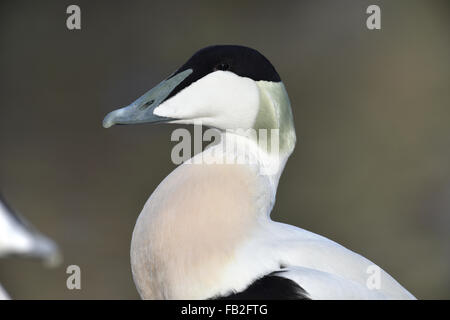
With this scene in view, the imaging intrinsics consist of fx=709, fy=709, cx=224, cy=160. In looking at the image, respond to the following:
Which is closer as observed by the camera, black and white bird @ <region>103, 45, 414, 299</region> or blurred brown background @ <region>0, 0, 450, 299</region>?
black and white bird @ <region>103, 45, 414, 299</region>

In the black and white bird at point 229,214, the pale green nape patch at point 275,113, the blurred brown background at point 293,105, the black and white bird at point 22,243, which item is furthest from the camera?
the blurred brown background at point 293,105

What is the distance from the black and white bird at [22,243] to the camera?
595 millimetres

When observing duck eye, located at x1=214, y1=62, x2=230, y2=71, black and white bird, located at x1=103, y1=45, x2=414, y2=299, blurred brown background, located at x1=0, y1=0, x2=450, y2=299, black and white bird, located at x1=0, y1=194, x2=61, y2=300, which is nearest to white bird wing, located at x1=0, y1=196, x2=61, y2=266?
black and white bird, located at x1=0, y1=194, x2=61, y2=300

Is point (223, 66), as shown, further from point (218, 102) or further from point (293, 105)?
point (293, 105)

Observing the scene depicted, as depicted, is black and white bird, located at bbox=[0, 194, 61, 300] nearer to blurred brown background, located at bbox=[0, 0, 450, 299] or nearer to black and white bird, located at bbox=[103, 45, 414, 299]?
black and white bird, located at bbox=[103, 45, 414, 299]

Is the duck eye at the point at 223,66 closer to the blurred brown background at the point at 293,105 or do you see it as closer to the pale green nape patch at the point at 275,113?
the pale green nape patch at the point at 275,113

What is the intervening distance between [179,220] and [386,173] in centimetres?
190

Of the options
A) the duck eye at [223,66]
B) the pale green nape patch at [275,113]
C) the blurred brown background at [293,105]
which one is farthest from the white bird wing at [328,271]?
the blurred brown background at [293,105]

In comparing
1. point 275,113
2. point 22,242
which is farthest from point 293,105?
point 22,242

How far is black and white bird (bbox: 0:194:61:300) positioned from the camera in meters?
0.60

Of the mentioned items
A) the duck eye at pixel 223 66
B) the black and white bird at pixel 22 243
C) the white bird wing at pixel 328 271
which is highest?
the duck eye at pixel 223 66

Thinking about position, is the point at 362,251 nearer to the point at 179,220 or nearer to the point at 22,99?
the point at 22,99

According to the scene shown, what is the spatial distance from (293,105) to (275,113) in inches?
66.2

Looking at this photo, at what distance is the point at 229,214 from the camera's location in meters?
1.01
